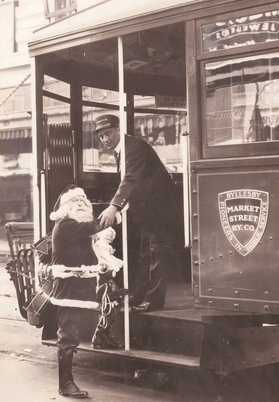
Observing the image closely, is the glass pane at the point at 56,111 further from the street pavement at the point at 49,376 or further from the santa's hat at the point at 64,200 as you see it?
the street pavement at the point at 49,376

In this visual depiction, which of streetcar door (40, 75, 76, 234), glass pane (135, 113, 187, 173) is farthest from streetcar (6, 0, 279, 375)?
glass pane (135, 113, 187, 173)

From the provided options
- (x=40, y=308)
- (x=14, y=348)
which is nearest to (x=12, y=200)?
(x=14, y=348)

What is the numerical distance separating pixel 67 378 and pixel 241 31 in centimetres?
293

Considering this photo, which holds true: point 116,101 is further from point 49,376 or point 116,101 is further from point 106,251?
point 49,376

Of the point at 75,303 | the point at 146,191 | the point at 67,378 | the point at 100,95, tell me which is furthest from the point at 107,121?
the point at 67,378

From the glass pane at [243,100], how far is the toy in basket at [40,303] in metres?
1.95

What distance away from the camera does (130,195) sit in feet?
17.1

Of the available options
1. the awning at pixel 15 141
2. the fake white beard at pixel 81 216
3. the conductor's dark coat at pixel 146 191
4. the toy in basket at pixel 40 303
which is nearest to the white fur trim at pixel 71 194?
the fake white beard at pixel 81 216

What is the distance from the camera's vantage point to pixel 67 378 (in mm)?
4965

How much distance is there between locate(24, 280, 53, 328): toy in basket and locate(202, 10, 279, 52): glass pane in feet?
7.96

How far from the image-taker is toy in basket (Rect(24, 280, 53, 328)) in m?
5.51

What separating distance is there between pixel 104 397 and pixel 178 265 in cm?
194

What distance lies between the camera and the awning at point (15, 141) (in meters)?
16.8

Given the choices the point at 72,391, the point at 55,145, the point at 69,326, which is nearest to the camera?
the point at 72,391
